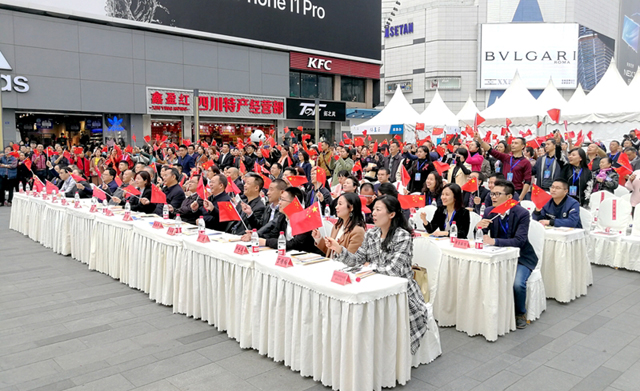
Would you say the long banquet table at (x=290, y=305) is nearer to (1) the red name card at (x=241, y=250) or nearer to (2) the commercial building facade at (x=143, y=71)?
(1) the red name card at (x=241, y=250)

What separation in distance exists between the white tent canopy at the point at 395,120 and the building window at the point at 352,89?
10094 mm

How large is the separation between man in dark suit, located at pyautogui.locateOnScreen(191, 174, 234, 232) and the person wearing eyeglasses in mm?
3695

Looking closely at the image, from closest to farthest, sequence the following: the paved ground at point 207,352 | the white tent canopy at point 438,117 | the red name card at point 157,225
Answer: the paved ground at point 207,352, the red name card at point 157,225, the white tent canopy at point 438,117

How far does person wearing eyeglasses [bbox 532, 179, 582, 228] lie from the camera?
526 centimetres

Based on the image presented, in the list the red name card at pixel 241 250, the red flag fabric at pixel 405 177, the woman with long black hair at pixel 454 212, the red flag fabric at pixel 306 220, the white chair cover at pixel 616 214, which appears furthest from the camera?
the red flag fabric at pixel 405 177

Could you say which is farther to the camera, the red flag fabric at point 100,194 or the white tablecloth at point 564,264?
the red flag fabric at point 100,194

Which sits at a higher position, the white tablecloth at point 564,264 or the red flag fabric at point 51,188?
the red flag fabric at point 51,188

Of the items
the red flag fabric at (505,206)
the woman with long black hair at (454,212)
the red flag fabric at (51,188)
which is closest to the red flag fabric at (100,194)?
the red flag fabric at (51,188)

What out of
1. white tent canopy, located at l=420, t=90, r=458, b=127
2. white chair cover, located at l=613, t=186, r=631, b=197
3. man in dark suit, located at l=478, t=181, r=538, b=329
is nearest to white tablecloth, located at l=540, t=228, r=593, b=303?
man in dark suit, located at l=478, t=181, r=538, b=329

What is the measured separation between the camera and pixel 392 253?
3523mm

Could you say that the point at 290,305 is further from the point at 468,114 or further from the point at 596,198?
the point at 468,114

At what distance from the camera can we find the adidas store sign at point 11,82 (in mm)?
16141

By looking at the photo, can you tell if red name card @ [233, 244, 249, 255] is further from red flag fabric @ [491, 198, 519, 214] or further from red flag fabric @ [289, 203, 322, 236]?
red flag fabric @ [491, 198, 519, 214]

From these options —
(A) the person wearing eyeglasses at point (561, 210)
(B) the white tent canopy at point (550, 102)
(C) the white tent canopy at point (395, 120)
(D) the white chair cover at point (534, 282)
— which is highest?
(B) the white tent canopy at point (550, 102)
